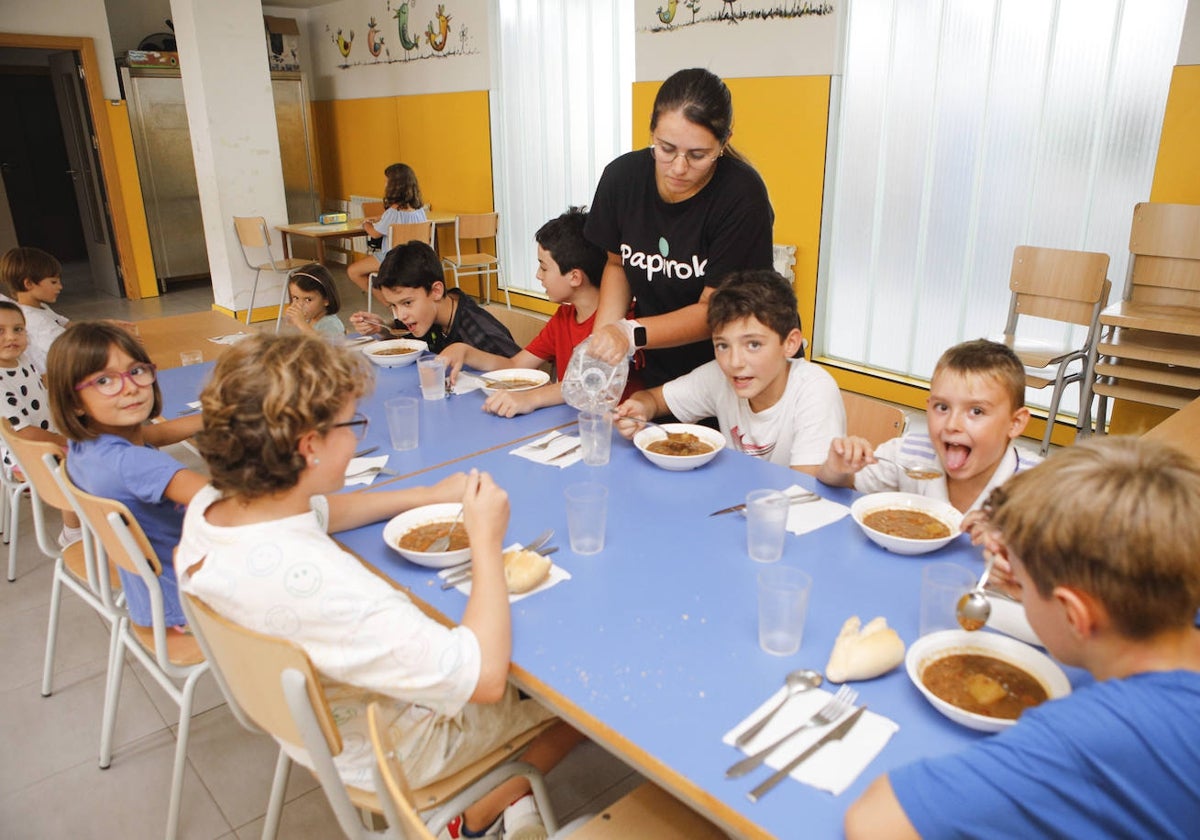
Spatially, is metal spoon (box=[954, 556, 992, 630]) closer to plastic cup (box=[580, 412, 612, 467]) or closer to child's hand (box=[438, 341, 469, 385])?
plastic cup (box=[580, 412, 612, 467])

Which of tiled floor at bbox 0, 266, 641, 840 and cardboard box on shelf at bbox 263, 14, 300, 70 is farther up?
cardboard box on shelf at bbox 263, 14, 300, 70

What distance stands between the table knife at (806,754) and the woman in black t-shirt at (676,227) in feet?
4.12

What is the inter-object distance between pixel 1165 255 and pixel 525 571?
11.0 feet

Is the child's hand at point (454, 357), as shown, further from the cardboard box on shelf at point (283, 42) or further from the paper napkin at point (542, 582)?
the cardboard box on shelf at point (283, 42)

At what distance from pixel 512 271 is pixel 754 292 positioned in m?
5.73

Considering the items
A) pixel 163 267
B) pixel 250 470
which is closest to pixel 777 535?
pixel 250 470

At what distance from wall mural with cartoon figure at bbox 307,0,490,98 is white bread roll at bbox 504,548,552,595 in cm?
Answer: 654

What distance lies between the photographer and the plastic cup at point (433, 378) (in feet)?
8.11

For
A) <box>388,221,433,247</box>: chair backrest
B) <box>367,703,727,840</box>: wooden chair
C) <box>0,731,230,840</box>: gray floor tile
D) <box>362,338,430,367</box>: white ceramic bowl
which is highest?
<box>388,221,433,247</box>: chair backrest

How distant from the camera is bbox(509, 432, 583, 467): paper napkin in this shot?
1970mm

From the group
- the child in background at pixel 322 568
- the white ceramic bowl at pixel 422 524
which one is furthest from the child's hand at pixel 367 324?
the child in background at pixel 322 568

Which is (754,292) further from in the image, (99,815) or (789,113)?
(789,113)

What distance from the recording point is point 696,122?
2.05 m

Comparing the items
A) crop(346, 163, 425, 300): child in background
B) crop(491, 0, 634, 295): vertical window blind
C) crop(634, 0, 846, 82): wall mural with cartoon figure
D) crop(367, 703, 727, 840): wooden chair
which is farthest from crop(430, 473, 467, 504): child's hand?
crop(346, 163, 425, 300): child in background
